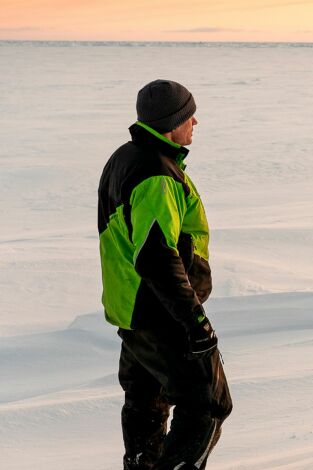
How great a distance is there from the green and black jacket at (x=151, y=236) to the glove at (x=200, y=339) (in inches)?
1.4

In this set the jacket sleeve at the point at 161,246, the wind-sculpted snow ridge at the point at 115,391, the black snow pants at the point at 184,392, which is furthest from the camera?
the wind-sculpted snow ridge at the point at 115,391

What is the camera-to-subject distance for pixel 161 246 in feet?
6.54

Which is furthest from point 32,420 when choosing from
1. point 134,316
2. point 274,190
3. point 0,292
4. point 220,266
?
point 274,190

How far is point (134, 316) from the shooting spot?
7.02ft

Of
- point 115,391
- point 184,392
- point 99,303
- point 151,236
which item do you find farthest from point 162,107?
point 99,303

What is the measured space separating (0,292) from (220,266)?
1.45 m

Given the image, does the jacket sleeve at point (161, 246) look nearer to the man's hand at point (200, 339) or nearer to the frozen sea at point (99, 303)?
the man's hand at point (200, 339)

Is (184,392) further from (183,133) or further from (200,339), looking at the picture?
(183,133)

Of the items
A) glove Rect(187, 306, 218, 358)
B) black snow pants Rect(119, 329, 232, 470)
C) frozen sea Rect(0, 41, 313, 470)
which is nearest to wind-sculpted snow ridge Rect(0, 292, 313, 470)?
frozen sea Rect(0, 41, 313, 470)

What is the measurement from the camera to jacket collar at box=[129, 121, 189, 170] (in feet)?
6.98

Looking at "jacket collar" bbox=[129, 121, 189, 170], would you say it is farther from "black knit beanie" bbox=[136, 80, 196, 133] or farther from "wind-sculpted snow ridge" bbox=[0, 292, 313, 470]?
"wind-sculpted snow ridge" bbox=[0, 292, 313, 470]

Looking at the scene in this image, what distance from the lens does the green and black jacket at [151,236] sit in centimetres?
200

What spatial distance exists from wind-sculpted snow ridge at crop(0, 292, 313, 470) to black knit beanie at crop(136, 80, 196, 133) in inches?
45.8

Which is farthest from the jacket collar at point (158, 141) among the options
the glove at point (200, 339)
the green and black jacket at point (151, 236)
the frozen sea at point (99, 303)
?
the frozen sea at point (99, 303)
